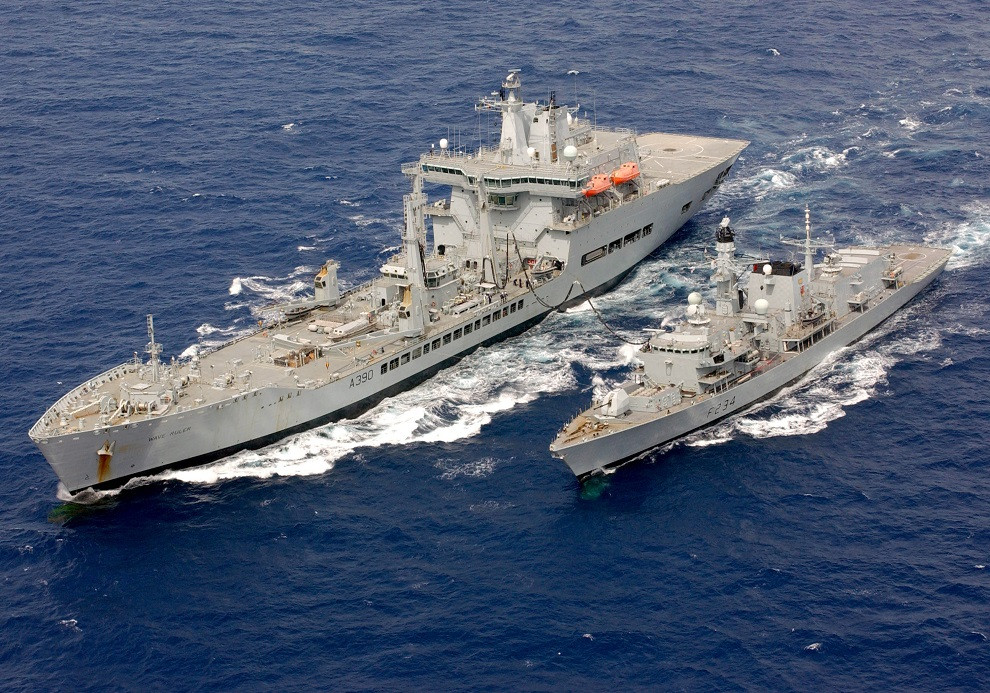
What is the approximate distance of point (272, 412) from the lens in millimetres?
69812

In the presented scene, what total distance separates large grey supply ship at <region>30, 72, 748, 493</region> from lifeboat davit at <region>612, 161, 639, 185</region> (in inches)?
8.0

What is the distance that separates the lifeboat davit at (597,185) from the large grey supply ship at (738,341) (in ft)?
37.2

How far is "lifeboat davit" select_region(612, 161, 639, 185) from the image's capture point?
291 ft

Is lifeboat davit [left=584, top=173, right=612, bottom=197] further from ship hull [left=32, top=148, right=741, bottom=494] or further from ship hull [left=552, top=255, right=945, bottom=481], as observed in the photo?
ship hull [left=552, top=255, right=945, bottom=481]

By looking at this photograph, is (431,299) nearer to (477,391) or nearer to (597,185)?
(477,391)

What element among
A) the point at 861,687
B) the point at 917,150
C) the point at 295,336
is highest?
the point at 917,150

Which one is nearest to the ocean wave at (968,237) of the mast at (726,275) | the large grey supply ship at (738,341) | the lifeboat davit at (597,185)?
the large grey supply ship at (738,341)

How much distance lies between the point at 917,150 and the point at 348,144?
45.2 m

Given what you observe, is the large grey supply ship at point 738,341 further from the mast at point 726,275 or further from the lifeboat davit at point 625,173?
the lifeboat davit at point 625,173

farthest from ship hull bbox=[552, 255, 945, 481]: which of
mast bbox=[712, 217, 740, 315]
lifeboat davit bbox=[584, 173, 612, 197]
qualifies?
lifeboat davit bbox=[584, 173, 612, 197]

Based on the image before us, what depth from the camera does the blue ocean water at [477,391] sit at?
53.3 m

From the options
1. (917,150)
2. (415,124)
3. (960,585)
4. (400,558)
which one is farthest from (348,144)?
(960,585)

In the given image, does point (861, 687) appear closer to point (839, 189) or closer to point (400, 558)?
point (400, 558)

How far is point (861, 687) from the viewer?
49.5m
